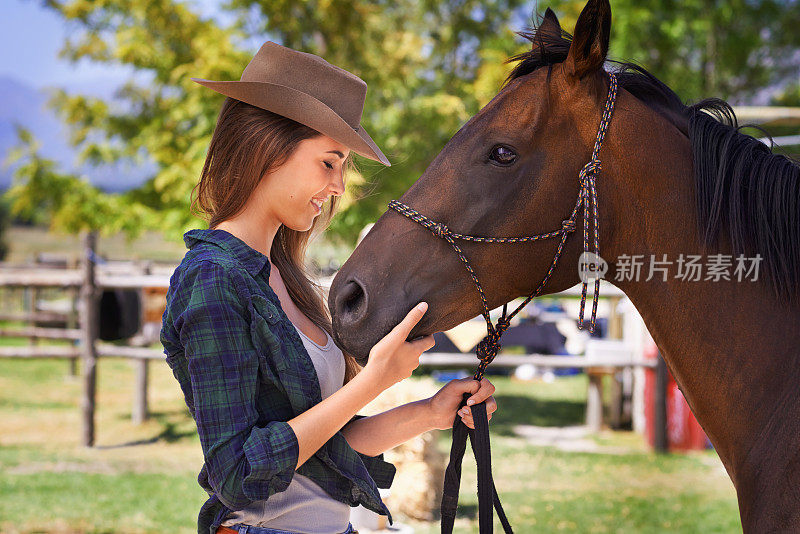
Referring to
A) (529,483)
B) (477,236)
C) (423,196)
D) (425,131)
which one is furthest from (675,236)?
(425,131)

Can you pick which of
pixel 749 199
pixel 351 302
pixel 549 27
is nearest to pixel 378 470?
pixel 351 302

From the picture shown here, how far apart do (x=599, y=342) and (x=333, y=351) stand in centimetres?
642

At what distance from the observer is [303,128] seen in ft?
4.74

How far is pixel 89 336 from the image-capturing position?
705 centimetres

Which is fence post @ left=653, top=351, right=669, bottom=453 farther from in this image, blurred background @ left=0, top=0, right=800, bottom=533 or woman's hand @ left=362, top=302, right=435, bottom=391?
woman's hand @ left=362, top=302, right=435, bottom=391

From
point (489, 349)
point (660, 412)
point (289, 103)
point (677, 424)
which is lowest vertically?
point (677, 424)

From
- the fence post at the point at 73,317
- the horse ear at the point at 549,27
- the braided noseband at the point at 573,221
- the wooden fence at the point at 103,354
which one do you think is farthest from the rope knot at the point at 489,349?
the fence post at the point at 73,317

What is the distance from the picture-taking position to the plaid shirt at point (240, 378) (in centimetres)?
122

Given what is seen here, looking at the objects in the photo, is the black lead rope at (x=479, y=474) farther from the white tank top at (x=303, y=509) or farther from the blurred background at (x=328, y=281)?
the blurred background at (x=328, y=281)

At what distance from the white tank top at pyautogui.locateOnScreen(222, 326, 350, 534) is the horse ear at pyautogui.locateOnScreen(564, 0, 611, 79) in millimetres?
858

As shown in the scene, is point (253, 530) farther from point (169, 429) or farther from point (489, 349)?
point (169, 429)

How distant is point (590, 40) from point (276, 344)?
93 centimetres

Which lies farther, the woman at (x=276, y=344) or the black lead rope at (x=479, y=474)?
the black lead rope at (x=479, y=474)

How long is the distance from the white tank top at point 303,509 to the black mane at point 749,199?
2.98ft
